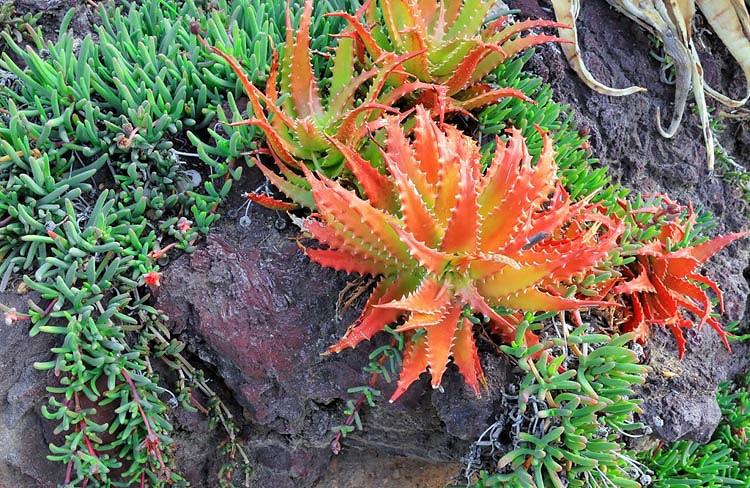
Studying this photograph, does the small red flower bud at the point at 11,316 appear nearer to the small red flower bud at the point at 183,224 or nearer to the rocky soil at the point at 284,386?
the rocky soil at the point at 284,386

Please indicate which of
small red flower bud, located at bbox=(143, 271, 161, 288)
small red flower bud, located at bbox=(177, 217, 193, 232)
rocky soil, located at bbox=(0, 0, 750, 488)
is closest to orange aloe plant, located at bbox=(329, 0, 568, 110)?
rocky soil, located at bbox=(0, 0, 750, 488)

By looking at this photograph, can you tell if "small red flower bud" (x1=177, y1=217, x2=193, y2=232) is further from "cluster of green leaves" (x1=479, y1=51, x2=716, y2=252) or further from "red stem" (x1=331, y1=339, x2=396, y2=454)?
"cluster of green leaves" (x1=479, y1=51, x2=716, y2=252)

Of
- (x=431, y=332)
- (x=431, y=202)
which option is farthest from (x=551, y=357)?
(x=431, y=202)

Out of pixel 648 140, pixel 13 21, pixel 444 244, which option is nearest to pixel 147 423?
pixel 444 244

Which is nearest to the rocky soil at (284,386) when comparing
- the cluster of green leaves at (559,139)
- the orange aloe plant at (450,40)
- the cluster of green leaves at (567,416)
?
the cluster of green leaves at (567,416)

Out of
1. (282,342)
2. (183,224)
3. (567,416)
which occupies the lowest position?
(282,342)

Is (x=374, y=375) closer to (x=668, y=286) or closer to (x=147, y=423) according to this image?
(x=147, y=423)
